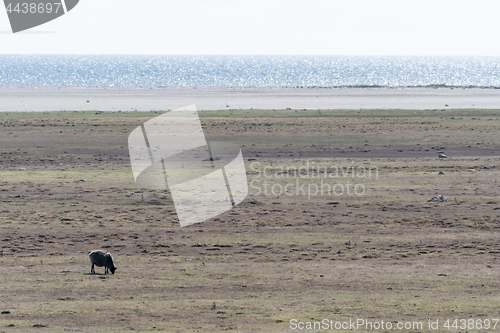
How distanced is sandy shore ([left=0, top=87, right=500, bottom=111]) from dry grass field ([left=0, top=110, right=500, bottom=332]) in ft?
91.6

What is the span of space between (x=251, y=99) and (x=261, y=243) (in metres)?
60.5

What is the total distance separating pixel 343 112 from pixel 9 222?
43410mm

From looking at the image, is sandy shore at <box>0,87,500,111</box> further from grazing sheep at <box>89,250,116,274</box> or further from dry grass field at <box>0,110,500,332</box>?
grazing sheep at <box>89,250,116,274</box>

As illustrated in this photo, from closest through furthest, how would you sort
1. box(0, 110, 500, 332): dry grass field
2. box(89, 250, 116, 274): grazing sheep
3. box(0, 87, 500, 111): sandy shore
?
box(0, 110, 500, 332): dry grass field, box(89, 250, 116, 274): grazing sheep, box(0, 87, 500, 111): sandy shore

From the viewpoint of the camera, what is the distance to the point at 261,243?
64.6 ft

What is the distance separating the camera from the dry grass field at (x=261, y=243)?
13.2 meters

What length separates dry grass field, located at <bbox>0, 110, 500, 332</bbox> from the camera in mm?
13164

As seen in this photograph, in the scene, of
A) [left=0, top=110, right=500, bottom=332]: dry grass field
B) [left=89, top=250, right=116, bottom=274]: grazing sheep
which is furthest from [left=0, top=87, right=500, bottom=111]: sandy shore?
[left=89, top=250, right=116, bottom=274]: grazing sheep

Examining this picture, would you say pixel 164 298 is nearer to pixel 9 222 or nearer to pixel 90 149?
pixel 9 222

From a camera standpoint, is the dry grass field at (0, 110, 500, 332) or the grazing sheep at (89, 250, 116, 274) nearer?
the dry grass field at (0, 110, 500, 332)

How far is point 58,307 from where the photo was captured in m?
13.1

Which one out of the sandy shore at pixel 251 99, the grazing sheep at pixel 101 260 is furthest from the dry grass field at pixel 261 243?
the sandy shore at pixel 251 99

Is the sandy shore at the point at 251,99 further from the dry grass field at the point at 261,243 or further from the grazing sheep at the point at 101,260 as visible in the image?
the grazing sheep at the point at 101,260

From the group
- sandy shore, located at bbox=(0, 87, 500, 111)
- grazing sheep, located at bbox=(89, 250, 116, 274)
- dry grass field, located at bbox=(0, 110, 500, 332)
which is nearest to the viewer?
dry grass field, located at bbox=(0, 110, 500, 332)
